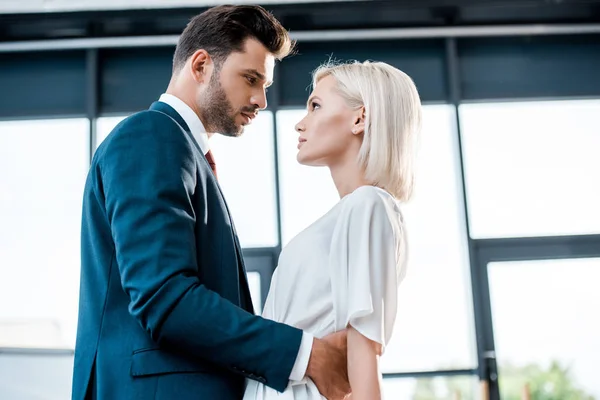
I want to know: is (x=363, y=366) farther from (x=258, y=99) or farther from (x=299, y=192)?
(x=299, y=192)

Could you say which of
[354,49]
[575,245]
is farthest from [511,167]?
[354,49]

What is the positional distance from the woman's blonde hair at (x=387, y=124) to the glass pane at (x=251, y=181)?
9.11 feet

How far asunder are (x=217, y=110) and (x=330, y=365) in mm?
698

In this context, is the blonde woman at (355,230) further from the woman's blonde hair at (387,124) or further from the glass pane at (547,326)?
the glass pane at (547,326)

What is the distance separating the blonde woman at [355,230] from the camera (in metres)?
1.34

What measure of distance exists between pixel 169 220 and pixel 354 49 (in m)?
3.68

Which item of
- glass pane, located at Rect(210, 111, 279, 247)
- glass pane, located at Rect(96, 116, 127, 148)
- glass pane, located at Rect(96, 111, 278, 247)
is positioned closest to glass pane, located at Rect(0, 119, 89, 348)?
glass pane, located at Rect(96, 116, 127, 148)

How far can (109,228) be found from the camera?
1423mm

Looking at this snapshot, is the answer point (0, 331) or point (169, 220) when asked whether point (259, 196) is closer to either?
point (0, 331)

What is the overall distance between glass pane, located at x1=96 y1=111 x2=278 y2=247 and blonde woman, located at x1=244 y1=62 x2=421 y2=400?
2.69 metres

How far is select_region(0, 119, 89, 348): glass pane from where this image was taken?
14.1 feet

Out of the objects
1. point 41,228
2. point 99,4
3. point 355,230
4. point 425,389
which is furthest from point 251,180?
point 355,230

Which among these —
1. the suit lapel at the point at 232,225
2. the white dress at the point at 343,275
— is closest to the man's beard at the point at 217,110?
the suit lapel at the point at 232,225

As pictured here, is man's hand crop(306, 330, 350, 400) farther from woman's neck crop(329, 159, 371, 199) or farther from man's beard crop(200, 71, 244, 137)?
man's beard crop(200, 71, 244, 137)
